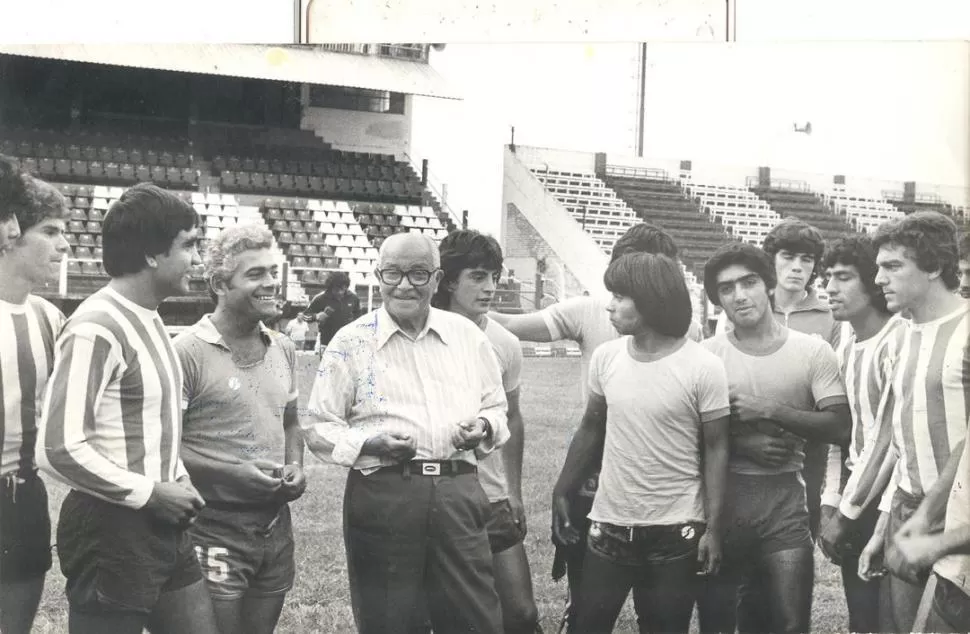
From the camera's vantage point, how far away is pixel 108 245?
93.4 inches

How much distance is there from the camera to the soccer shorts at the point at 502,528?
10.0ft

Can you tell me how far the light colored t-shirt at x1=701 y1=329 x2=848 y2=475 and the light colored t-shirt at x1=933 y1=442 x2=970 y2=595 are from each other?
25.5 inches

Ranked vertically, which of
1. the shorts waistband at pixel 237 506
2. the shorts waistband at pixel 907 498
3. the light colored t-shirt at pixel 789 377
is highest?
the light colored t-shirt at pixel 789 377

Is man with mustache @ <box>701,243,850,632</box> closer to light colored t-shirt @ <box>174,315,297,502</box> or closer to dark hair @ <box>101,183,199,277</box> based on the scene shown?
light colored t-shirt @ <box>174,315,297,502</box>

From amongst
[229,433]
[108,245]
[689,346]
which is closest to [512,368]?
[689,346]

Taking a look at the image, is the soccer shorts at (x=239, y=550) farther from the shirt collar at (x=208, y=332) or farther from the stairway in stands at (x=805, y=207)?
the stairway in stands at (x=805, y=207)

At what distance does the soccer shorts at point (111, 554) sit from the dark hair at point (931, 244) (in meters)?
2.18

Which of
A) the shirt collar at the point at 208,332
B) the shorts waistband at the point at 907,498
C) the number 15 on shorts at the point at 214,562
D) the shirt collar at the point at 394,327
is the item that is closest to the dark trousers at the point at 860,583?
the shorts waistband at the point at 907,498

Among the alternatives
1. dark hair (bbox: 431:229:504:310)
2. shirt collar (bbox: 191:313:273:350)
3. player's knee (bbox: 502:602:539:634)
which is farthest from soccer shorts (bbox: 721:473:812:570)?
shirt collar (bbox: 191:313:273:350)

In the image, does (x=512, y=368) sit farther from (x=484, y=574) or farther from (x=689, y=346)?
(x=484, y=574)

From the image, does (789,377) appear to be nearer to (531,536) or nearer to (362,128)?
(531,536)

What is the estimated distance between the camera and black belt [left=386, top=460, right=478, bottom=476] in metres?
2.56

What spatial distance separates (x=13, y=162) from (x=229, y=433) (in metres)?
1.24

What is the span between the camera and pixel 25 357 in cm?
268
